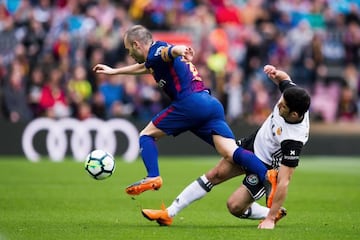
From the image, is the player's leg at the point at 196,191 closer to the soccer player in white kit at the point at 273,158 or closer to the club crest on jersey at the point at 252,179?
the soccer player in white kit at the point at 273,158

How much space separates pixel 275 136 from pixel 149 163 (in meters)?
1.43

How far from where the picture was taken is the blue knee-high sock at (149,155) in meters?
10.3

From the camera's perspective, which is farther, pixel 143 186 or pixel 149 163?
pixel 149 163

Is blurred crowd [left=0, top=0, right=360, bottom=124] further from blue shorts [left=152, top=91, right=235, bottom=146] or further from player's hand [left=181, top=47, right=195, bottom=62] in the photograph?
player's hand [left=181, top=47, right=195, bottom=62]

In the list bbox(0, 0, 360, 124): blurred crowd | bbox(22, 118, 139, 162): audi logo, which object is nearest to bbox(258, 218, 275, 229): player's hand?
bbox(22, 118, 139, 162): audi logo

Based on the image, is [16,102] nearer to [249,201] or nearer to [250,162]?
[249,201]

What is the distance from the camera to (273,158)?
34.2ft

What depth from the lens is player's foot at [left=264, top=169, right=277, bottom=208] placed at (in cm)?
988

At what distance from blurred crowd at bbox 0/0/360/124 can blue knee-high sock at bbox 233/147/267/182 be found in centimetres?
1285

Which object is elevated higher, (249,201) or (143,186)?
(143,186)

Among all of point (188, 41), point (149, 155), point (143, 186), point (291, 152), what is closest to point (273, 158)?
point (291, 152)

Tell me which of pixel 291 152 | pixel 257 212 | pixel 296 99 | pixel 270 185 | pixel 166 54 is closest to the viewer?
pixel 296 99

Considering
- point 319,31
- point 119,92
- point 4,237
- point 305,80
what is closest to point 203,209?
point 4,237

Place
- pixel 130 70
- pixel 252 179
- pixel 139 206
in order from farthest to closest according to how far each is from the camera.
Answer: pixel 139 206, pixel 130 70, pixel 252 179
